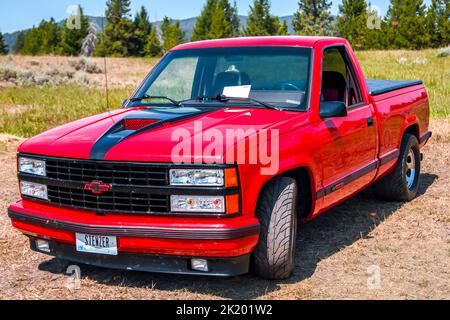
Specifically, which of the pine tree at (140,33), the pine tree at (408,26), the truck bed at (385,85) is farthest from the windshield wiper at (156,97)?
the pine tree at (140,33)

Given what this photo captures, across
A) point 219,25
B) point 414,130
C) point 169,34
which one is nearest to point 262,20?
point 219,25

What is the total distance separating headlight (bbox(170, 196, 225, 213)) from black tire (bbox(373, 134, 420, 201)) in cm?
341

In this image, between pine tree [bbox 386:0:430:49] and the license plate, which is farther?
pine tree [bbox 386:0:430:49]

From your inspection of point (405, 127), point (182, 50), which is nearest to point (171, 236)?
point (182, 50)

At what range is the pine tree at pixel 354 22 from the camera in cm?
6394

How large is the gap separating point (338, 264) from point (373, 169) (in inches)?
52.6

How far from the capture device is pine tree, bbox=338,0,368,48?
2517 inches

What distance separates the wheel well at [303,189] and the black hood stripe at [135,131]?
0.82 m

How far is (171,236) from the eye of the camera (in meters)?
3.99

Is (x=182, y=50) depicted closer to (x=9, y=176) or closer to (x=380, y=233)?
(x=380, y=233)

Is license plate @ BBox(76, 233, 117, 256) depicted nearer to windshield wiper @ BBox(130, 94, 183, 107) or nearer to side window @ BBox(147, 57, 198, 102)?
windshield wiper @ BBox(130, 94, 183, 107)

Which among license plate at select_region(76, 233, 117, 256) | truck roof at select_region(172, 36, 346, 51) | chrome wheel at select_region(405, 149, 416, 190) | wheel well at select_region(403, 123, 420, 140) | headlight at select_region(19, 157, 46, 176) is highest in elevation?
truck roof at select_region(172, 36, 346, 51)

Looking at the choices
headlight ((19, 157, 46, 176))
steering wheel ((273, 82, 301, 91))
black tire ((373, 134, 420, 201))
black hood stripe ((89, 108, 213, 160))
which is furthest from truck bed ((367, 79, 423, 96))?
headlight ((19, 157, 46, 176))

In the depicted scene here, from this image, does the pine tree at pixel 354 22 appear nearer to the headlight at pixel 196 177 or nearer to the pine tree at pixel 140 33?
the pine tree at pixel 140 33
